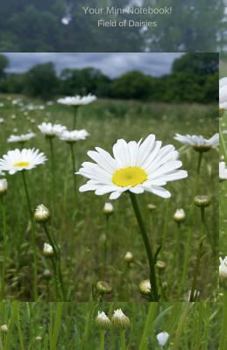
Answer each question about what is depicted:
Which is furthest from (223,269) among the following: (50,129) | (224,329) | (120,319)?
(50,129)

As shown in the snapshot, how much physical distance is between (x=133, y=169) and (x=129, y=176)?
25mm

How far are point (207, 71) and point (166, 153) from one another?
22 centimetres

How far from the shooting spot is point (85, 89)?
1.81 m

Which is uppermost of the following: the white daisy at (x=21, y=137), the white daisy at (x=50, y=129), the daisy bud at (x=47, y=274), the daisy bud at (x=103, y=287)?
Answer: the white daisy at (x=50, y=129)

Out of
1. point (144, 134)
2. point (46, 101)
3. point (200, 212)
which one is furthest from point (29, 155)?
point (200, 212)

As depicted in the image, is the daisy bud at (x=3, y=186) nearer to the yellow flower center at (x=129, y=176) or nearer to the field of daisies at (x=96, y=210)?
the field of daisies at (x=96, y=210)

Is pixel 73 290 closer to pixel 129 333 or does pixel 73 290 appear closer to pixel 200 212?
pixel 129 333

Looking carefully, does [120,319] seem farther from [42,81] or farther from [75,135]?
[42,81]

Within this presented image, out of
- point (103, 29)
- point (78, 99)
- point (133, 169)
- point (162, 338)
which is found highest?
point (103, 29)

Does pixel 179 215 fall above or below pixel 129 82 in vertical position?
below

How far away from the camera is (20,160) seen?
1814 mm

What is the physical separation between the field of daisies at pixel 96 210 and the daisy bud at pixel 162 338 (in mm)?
Answer: 76

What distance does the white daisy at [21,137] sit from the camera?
1.83 m

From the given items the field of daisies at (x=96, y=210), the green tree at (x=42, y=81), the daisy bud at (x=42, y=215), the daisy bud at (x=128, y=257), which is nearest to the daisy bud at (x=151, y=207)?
the field of daisies at (x=96, y=210)
